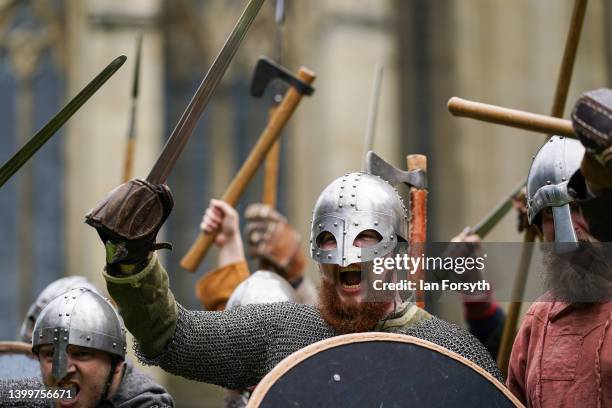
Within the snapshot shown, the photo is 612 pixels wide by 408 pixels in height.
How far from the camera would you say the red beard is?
12.4 ft

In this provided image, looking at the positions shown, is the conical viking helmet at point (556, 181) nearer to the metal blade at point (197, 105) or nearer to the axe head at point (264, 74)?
the metal blade at point (197, 105)

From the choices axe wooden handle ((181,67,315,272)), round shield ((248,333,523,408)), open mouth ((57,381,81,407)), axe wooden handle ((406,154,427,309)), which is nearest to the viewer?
round shield ((248,333,523,408))

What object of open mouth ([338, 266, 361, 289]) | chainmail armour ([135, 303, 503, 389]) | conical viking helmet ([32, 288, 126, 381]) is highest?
open mouth ([338, 266, 361, 289])

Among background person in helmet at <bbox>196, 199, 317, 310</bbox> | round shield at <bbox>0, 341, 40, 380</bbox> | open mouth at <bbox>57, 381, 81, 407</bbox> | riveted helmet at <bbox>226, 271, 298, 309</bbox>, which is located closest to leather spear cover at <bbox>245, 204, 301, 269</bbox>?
background person in helmet at <bbox>196, 199, 317, 310</bbox>

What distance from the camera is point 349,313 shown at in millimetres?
3791

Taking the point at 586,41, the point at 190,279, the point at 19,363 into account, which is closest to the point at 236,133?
the point at 190,279

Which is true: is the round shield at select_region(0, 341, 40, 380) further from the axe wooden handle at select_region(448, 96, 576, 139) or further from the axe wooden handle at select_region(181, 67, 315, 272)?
the axe wooden handle at select_region(448, 96, 576, 139)

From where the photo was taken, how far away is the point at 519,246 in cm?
441

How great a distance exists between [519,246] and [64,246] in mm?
9084

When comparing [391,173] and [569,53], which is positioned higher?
[569,53]

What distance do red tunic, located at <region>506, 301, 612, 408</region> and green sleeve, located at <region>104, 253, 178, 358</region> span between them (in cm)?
86

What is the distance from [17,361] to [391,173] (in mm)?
1242

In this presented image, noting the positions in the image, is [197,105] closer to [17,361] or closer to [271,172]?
[17,361]

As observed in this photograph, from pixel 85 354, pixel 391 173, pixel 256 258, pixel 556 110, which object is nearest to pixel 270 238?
pixel 256 258
